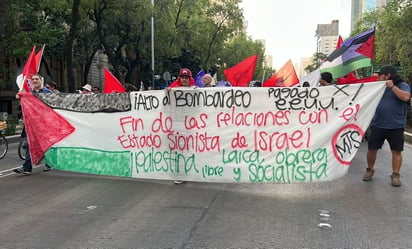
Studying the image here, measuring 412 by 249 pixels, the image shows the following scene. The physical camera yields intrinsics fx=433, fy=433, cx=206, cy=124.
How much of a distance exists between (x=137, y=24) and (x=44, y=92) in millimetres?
22142

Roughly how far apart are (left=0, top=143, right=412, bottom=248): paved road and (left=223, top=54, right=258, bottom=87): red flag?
6.88 ft

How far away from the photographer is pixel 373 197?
19.1ft

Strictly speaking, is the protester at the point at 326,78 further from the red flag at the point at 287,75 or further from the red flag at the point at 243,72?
the red flag at the point at 243,72

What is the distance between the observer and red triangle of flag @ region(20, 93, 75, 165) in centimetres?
734

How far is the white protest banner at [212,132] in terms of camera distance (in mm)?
5887

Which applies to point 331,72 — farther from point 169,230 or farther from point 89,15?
point 89,15

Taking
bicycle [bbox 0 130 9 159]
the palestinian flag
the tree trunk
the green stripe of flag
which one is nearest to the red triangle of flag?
the green stripe of flag

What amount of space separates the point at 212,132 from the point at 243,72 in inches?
74.1

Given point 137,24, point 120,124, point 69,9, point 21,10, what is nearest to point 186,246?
point 120,124

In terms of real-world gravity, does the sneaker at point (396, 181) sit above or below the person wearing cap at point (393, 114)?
below

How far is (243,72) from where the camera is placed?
775 cm

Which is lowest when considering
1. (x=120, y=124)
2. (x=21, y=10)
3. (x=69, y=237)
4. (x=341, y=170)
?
(x=69, y=237)

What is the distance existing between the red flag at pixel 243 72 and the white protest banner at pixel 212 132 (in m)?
1.59

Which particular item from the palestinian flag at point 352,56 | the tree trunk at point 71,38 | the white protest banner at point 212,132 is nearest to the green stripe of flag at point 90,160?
the white protest banner at point 212,132
